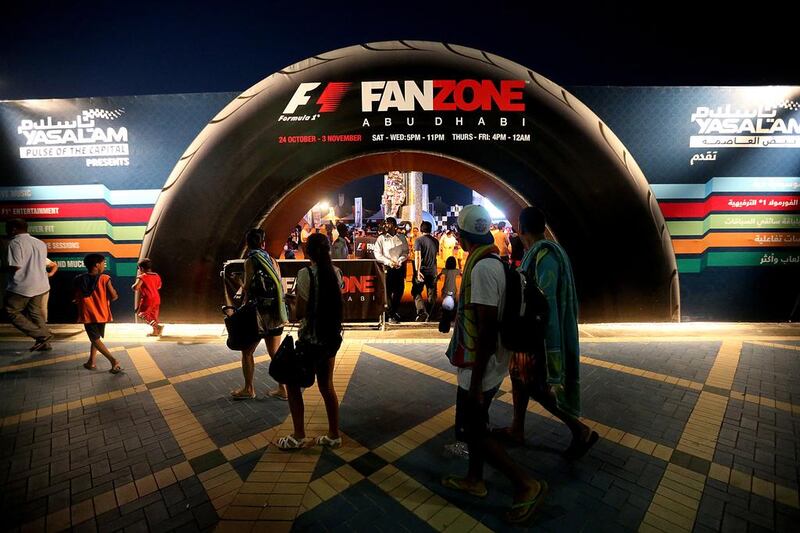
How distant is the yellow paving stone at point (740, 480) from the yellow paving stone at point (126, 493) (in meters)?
4.34

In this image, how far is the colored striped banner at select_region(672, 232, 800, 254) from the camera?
7.00 metres

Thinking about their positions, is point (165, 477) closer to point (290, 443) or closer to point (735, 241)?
point (290, 443)

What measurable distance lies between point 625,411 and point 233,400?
4.18 meters

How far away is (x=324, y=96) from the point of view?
6801 millimetres

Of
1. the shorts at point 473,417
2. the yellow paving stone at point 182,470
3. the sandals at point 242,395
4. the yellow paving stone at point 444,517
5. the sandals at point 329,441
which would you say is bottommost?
the yellow paving stone at point 444,517

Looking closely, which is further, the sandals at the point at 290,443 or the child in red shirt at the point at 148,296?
the child in red shirt at the point at 148,296

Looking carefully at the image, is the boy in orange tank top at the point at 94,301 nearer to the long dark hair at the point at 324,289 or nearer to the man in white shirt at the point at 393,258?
the long dark hair at the point at 324,289

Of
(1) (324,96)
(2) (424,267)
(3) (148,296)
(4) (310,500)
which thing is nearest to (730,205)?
(2) (424,267)

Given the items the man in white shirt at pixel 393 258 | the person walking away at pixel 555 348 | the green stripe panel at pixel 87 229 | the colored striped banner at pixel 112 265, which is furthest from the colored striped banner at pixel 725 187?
the colored striped banner at pixel 112 265

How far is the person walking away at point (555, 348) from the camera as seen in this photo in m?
2.90

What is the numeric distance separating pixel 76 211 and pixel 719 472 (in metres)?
10.4

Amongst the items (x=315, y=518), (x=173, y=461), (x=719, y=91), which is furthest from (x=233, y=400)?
(x=719, y=91)

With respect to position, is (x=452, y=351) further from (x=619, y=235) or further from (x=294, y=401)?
(x=619, y=235)

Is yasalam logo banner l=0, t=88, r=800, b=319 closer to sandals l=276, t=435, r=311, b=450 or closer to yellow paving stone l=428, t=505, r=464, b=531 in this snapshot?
sandals l=276, t=435, r=311, b=450
